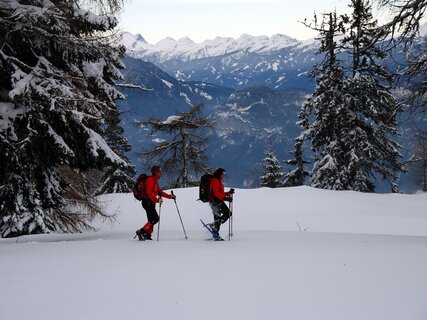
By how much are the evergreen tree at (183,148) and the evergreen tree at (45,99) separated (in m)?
17.0

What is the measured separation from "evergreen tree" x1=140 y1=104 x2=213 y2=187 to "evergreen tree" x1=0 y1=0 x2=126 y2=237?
55.7 feet

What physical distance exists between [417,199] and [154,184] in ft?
43.0

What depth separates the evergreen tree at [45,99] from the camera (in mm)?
7699

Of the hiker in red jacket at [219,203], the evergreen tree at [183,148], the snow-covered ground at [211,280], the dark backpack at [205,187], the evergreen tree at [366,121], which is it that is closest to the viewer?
the snow-covered ground at [211,280]

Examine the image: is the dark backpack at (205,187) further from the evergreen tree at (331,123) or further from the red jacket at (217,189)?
the evergreen tree at (331,123)

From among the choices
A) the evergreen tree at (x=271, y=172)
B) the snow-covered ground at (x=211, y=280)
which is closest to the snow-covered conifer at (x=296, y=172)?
the evergreen tree at (x=271, y=172)

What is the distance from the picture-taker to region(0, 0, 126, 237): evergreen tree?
7.70 meters

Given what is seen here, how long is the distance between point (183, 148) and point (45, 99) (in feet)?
66.6

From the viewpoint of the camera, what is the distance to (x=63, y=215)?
12.4 meters

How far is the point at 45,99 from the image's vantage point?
7.71 meters

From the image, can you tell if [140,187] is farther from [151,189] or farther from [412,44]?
[412,44]

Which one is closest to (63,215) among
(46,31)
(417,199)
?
(46,31)

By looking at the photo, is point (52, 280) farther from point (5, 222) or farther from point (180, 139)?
point (180, 139)

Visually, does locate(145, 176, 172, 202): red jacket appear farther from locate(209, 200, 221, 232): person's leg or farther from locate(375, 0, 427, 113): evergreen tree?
locate(375, 0, 427, 113): evergreen tree
